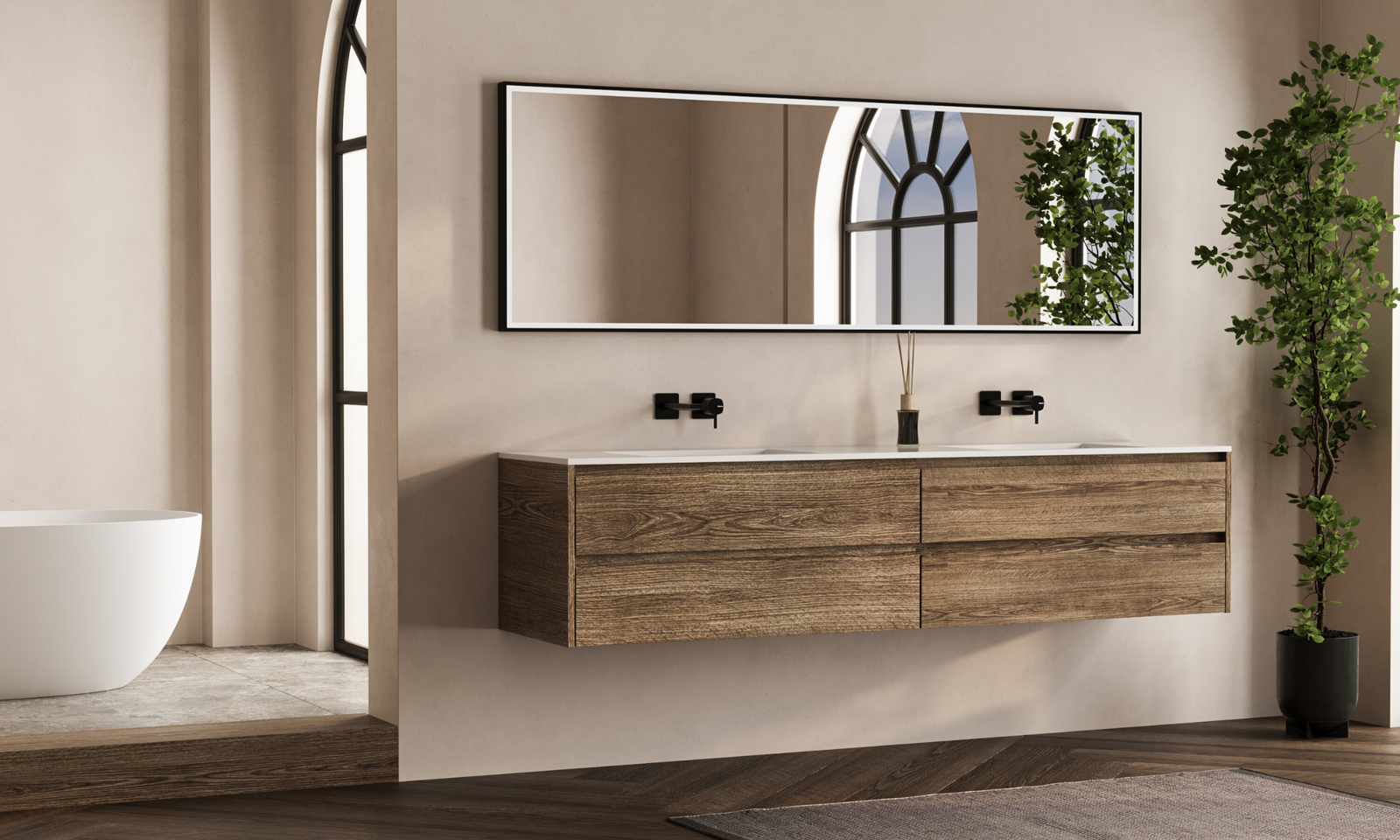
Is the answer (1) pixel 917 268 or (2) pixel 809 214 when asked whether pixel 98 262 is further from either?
(1) pixel 917 268

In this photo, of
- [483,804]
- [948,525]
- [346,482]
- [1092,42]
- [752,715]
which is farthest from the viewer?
[346,482]

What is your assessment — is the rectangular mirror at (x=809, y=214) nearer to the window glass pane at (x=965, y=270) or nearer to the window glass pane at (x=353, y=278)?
the window glass pane at (x=965, y=270)

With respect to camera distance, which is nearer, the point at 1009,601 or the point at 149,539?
the point at 1009,601

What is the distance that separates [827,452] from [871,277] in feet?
2.13

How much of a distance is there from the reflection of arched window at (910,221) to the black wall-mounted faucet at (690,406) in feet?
1.54

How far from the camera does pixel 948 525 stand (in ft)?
14.0

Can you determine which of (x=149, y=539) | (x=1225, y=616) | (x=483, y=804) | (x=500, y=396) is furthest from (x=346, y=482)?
(x=1225, y=616)

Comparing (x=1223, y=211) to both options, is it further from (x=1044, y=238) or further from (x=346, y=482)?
(x=346, y=482)

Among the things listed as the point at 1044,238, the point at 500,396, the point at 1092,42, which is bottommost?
the point at 500,396

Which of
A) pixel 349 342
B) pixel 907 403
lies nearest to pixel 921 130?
pixel 907 403

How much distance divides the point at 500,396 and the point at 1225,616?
93.2 inches

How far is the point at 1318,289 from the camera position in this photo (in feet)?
15.4

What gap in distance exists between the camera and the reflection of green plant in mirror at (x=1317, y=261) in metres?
4.66

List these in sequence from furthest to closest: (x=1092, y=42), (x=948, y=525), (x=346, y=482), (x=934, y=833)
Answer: (x=346, y=482) < (x=1092, y=42) < (x=948, y=525) < (x=934, y=833)
